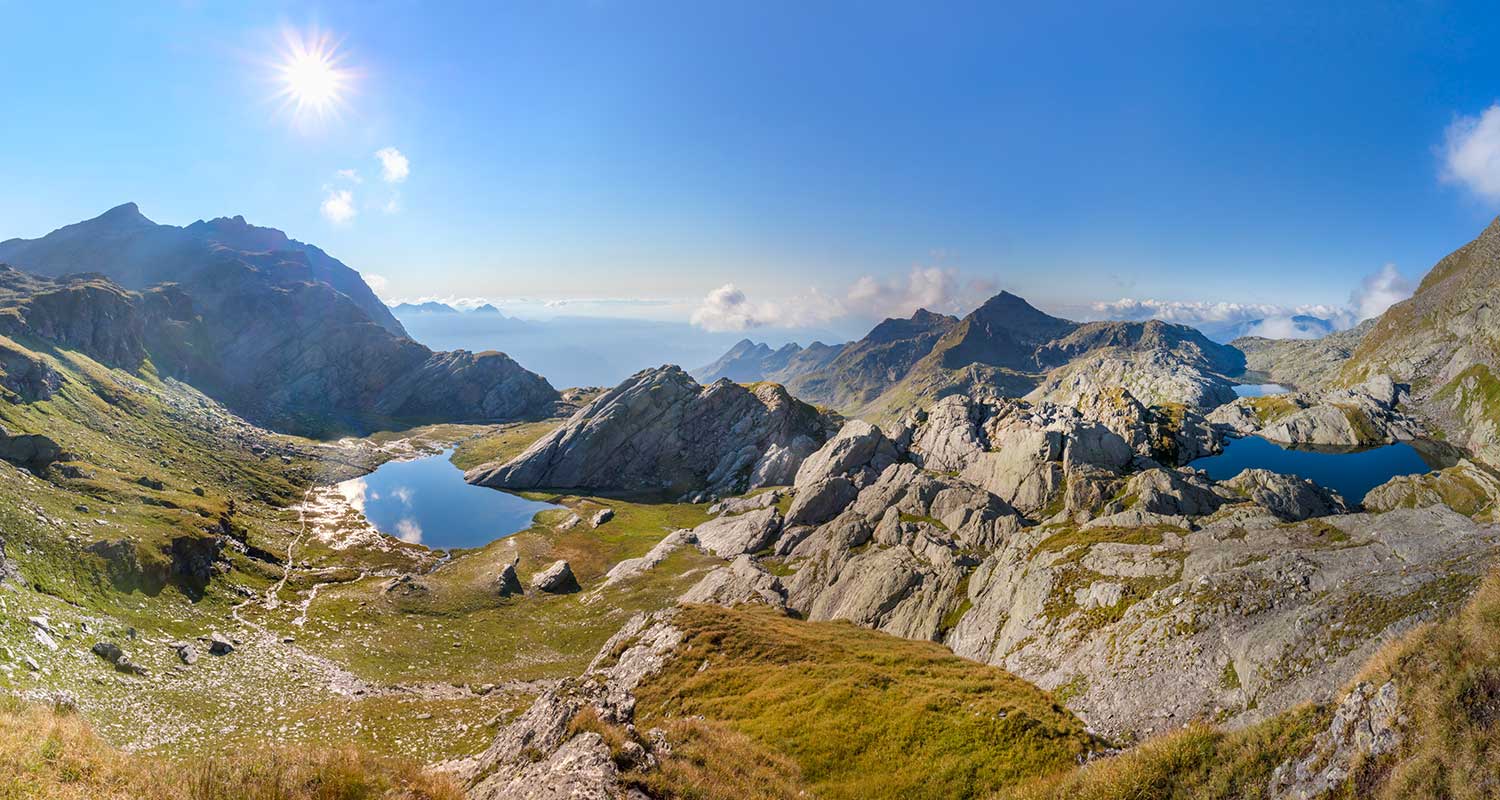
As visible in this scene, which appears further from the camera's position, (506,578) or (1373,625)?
(506,578)

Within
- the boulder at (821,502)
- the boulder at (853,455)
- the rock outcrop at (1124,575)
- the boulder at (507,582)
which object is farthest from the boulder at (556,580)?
the boulder at (853,455)

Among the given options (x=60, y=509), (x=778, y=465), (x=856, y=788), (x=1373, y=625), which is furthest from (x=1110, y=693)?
(x=778, y=465)

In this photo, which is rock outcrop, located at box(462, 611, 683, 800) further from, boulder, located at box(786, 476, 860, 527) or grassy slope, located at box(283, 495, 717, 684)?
boulder, located at box(786, 476, 860, 527)

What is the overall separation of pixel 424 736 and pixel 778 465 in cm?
12609

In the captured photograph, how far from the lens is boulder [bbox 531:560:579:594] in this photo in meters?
86.4

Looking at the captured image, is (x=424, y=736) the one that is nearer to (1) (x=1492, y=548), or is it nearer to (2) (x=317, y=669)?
(2) (x=317, y=669)

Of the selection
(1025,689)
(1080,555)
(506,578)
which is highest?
(1080,555)

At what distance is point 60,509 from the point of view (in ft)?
189

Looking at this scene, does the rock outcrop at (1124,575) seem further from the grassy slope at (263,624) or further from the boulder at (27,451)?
the boulder at (27,451)

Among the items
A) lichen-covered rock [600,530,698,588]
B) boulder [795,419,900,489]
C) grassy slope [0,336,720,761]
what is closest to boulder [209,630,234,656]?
grassy slope [0,336,720,761]

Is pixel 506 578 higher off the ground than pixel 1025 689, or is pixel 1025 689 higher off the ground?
pixel 1025 689

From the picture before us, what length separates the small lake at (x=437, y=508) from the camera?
136 meters

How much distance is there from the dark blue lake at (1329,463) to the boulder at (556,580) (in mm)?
164775

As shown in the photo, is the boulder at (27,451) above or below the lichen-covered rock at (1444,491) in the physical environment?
above
